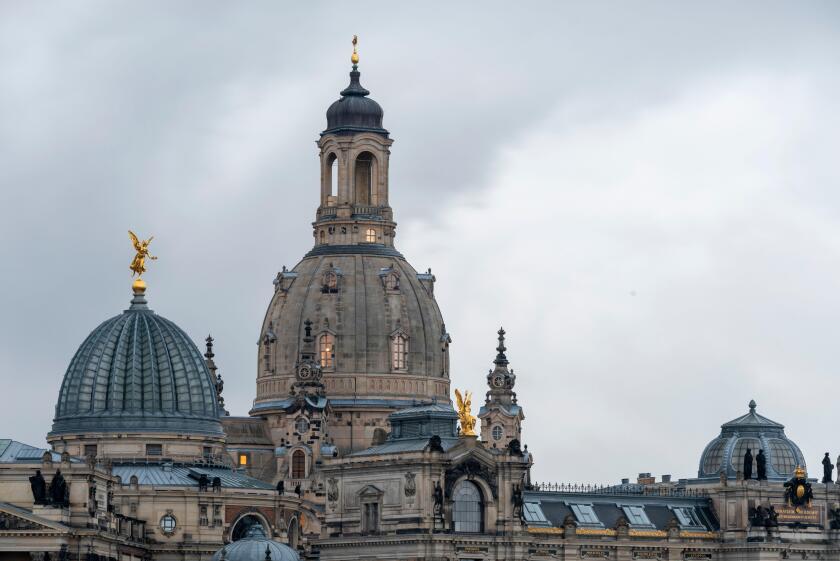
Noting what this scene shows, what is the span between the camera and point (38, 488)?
199 m

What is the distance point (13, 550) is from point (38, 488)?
4558 millimetres

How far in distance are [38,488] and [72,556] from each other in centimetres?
509

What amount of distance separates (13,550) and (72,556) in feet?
14.1

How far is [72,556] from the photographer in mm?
199375

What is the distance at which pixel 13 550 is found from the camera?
19712 centimetres
